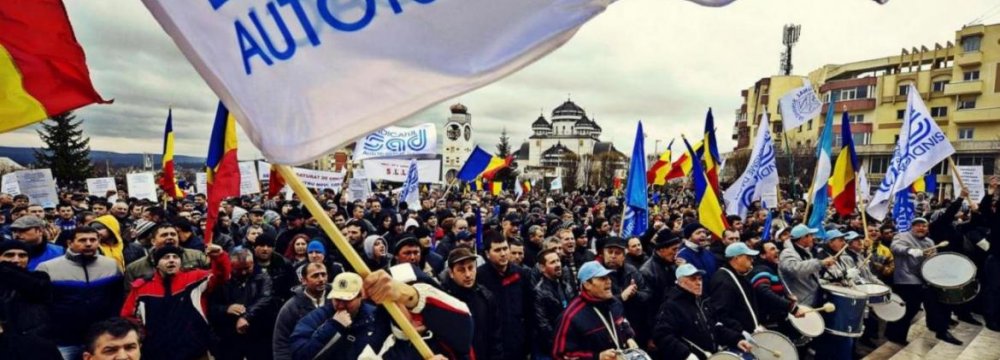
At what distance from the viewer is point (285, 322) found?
4371mm

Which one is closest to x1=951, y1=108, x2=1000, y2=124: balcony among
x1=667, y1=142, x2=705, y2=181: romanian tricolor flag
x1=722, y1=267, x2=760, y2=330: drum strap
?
x1=667, y1=142, x2=705, y2=181: romanian tricolor flag

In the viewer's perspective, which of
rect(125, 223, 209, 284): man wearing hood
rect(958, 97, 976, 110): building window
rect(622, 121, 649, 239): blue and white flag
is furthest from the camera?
rect(958, 97, 976, 110): building window

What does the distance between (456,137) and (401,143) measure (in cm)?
11584

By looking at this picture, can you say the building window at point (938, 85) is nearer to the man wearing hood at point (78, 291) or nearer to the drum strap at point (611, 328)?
the drum strap at point (611, 328)

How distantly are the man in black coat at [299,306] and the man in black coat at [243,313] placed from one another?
94cm

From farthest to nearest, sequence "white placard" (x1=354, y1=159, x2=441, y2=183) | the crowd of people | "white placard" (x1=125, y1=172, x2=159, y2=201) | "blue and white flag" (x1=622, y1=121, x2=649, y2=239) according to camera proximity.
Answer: "white placard" (x1=354, y1=159, x2=441, y2=183)
"white placard" (x1=125, y1=172, x2=159, y2=201)
"blue and white flag" (x1=622, y1=121, x2=649, y2=239)
the crowd of people

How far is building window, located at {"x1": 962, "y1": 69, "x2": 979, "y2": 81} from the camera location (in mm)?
51906

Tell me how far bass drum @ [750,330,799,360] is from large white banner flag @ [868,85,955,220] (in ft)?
20.4

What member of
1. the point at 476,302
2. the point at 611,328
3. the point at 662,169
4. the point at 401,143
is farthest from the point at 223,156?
the point at 662,169

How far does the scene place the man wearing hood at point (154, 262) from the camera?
16.4ft

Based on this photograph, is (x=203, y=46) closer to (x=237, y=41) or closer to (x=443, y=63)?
(x=237, y=41)

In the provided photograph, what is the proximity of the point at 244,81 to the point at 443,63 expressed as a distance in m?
0.72

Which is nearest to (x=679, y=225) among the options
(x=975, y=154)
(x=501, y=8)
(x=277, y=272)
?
(x=277, y=272)

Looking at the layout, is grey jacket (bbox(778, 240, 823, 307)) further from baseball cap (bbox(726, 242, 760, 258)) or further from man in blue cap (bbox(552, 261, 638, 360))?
man in blue cap (bbox(552, 261, 638, 360))
